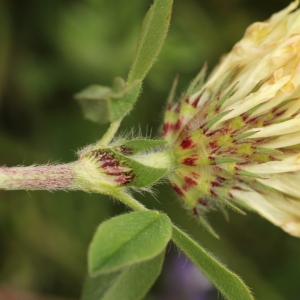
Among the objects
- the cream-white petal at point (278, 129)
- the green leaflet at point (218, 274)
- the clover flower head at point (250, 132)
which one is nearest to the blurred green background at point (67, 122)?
the clover flower head at point (250, 132)

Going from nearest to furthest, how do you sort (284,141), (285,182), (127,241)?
(127,241)
(284,141)
(285,182)

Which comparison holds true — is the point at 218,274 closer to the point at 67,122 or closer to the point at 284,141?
the point at 284,141

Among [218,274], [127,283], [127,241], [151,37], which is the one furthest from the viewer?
[127,283]

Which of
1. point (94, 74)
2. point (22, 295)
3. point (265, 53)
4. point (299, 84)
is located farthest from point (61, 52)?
point (299, 84)

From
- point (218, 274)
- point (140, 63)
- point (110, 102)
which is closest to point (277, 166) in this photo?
point (218, 274)

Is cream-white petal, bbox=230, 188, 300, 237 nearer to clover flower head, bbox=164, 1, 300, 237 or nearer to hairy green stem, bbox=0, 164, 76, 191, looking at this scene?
clover flower head, bbox=164, 1, 300, 237

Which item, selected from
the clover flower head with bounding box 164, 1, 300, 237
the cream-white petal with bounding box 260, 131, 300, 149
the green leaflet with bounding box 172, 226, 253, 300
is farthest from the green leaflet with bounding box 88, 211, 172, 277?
the cream-white petal with bounding box 260, 131, 300, 149

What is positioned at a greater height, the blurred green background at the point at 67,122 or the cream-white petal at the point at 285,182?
the cream-white petal at the point at 285,182

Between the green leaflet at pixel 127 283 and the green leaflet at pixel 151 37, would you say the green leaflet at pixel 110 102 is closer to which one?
the green leaflet at pixel 151 37
